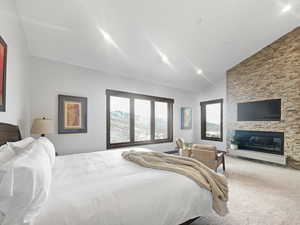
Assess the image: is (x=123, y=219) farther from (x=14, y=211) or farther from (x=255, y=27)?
(x=255, y=27)

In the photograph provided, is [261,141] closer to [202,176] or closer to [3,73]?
[202,176]

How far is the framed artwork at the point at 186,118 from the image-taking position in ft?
21.6

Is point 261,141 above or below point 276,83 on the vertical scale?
below

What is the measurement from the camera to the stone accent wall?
14.3 feet

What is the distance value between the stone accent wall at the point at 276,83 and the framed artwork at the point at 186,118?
162cm

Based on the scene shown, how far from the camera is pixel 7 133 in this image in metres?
2.14

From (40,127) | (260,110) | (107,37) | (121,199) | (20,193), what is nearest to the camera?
(20,193)

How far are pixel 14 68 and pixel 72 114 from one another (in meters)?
1.63

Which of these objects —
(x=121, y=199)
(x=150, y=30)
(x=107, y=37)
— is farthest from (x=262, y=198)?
(x=107, y=37)

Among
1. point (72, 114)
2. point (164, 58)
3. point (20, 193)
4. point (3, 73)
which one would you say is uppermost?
point (164, 58)

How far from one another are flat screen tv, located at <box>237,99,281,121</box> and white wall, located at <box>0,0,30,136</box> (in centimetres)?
607

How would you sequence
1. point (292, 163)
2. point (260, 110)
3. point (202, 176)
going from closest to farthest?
point (202, 176)
point (292, 163)
point (260, 110)

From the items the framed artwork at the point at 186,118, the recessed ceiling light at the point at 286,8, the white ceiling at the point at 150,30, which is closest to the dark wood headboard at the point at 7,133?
the white ceiling at the point at 150,30

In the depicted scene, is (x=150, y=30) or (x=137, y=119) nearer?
(x=150, y=30)
